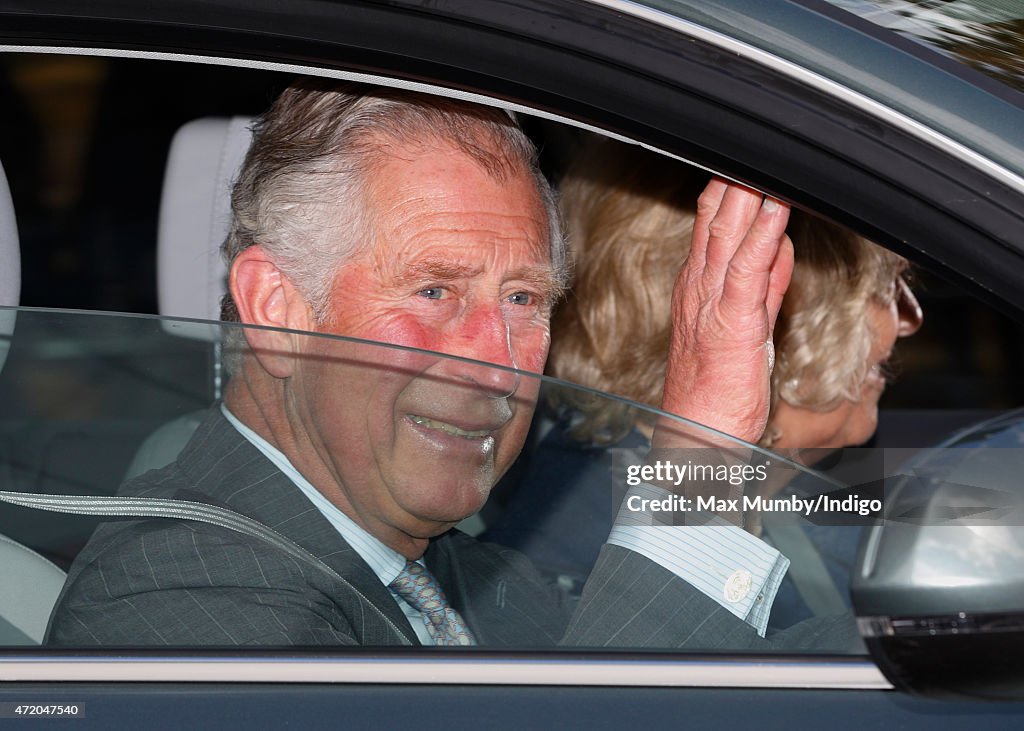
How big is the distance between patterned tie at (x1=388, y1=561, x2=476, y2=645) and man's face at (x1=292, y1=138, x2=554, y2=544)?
0.15 feet

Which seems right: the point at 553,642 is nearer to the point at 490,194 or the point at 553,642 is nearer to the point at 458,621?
the point at 458,621

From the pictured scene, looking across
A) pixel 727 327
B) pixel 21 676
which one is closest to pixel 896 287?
pixel 727 327

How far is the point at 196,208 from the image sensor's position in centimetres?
224

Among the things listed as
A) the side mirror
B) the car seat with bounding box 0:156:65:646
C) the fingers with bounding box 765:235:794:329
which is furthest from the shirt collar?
the fingers with bounding box 765:235:794:329

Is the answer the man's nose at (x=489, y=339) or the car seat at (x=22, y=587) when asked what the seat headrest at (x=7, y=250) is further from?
the man's nose at (x=489, y=339)

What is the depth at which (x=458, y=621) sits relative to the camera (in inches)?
48.6

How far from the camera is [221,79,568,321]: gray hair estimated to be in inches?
66.1

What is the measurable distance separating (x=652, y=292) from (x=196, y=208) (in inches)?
36.0

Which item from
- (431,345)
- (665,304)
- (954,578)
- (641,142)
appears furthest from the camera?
(665,304)

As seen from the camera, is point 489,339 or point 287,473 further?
point 489,339

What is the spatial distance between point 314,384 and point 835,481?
1.73 ft

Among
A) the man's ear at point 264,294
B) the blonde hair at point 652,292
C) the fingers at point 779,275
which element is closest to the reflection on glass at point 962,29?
the fingers at point 779,275

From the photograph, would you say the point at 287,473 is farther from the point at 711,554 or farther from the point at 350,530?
the point at 711,554

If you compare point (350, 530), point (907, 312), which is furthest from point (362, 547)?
point (907, 312)
